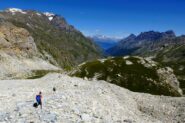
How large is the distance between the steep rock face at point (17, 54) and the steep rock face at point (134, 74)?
154 feet

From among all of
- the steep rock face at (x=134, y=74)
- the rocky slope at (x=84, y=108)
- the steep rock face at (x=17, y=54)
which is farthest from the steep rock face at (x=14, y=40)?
the rocky slope at (x=84, y=108)

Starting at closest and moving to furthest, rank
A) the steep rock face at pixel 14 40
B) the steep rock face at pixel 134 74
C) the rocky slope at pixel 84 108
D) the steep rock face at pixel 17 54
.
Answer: the rocky slope at pixel 84 108 < the steep rock face at pixel 134 74 < the steep rock face at pixel 17 54 < the steep rock face at pixel 14 40

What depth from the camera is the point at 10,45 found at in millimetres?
177625

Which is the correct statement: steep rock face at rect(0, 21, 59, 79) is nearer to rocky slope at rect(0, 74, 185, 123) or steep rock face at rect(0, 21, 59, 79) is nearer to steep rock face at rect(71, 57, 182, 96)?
steep rock face at rect(71, 57, 182, 96)

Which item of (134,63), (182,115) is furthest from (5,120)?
(134,63)

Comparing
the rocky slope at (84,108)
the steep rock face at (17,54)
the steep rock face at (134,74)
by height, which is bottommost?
the rocky slope at (84,108)

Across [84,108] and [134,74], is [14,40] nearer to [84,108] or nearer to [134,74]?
[134,74]

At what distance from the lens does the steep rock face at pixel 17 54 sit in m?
149

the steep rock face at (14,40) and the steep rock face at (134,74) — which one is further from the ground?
the steep rock face at (14,40)

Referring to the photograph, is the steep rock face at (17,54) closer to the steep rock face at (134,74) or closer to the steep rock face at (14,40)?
the steep rock face at (14,40)

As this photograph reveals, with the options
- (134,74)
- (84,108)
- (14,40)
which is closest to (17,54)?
(14,40)

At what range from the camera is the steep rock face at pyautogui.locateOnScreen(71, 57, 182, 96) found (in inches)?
3829

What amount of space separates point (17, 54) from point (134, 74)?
90794 millimetres

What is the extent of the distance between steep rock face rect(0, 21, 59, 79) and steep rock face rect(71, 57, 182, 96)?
154 ft
